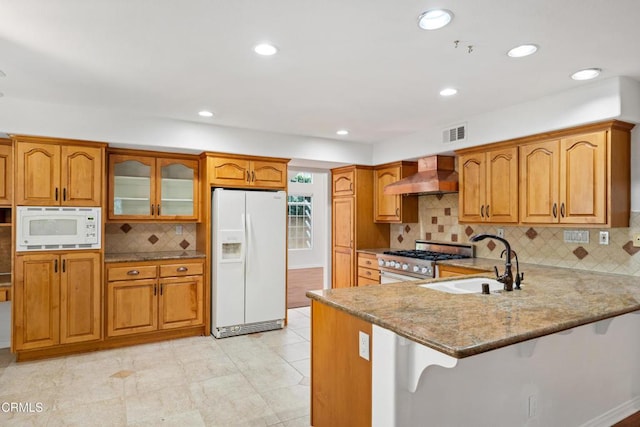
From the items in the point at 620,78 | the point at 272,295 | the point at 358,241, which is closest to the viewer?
the point at 620,78

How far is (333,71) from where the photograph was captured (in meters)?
2.74

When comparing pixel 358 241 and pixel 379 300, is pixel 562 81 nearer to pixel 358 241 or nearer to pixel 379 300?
pixel 379 300

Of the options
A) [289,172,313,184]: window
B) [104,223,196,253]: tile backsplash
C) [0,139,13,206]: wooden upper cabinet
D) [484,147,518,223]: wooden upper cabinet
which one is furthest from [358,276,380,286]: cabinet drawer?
[289,172,313,184]: window

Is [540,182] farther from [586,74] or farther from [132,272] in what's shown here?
[132,272]

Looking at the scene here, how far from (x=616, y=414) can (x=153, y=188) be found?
4465 millimetres

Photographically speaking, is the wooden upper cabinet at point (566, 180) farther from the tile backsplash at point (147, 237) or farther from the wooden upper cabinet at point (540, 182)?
the tile backsplash at point (147, 237)

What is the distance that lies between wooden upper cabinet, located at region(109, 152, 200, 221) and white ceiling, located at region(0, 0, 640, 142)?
758 mm

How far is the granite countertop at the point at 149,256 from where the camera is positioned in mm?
3939

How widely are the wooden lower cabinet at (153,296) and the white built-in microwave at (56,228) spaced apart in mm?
383

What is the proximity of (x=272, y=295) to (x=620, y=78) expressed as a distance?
3735 mm

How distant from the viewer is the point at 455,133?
13.4 ft

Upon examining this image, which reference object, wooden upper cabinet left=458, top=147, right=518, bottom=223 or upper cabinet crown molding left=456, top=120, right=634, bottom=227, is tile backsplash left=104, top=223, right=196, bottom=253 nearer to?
wooden upper cabinet left=458, top=147, right=518, bottom=223

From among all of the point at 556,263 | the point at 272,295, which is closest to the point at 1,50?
the point at 272,295

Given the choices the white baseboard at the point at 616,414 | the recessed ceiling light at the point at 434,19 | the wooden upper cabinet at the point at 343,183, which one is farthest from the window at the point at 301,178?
the white baseboard at the point at 616,414
